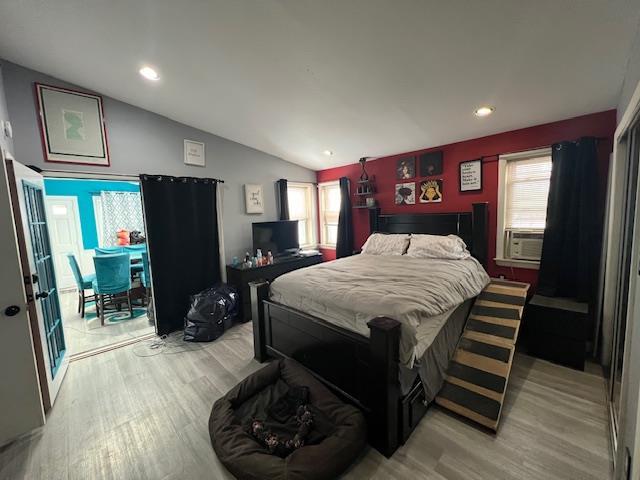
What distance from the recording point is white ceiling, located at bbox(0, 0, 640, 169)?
1582mm

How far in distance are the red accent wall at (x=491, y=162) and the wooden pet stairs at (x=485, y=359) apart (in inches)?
28.0

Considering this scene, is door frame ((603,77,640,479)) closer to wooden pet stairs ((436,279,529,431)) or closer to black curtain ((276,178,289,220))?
wooden pet stairs ((436,279,529,431))

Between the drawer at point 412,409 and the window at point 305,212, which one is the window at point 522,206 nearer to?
the drawer at point 412,409

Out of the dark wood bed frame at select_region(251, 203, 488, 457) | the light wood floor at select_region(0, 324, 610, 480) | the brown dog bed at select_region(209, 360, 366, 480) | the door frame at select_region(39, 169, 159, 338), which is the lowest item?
the light wood floor at select_region(0, 324, 610, 480)

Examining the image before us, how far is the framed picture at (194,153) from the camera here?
135 inches

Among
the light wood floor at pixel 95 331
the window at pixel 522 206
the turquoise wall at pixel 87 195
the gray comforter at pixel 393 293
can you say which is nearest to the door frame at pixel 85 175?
the light wood floor at pixel 95 331

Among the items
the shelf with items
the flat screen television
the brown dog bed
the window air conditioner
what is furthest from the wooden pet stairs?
the flat screen television

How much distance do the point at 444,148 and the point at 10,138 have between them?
4.42 meters

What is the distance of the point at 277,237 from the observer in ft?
13.9

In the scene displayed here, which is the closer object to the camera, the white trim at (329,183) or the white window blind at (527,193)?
the white window blind at (527,193)

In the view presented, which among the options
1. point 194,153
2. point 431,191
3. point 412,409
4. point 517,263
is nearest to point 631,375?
point 412,409

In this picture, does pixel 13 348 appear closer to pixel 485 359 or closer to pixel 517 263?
pixel 485 359

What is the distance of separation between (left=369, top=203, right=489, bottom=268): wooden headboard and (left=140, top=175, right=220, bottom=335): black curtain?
2495 mm

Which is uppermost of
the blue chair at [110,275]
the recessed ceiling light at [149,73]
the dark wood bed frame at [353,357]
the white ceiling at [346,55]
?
the recessed ceiling light at [149,73]
